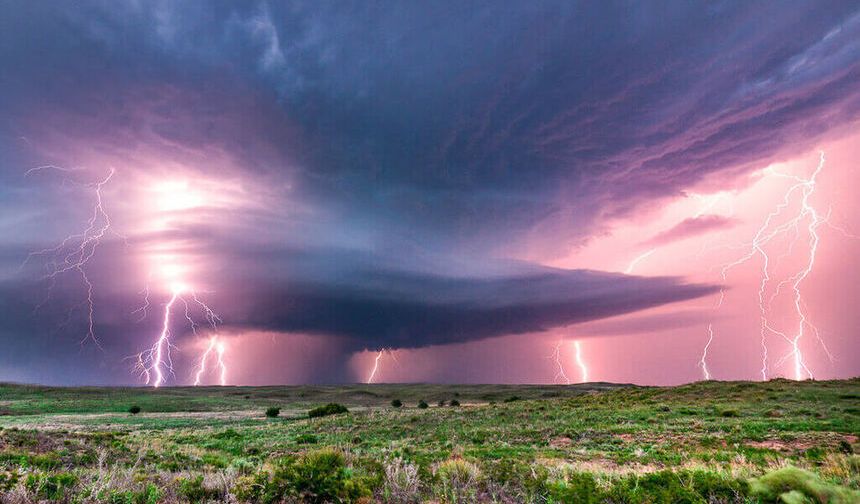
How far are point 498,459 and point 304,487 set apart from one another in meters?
9.40

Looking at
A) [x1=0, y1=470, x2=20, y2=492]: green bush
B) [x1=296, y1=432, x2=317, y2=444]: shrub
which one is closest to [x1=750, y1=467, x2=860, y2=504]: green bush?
[x1=0, y1=470, x2=20, y2=492]: green bush

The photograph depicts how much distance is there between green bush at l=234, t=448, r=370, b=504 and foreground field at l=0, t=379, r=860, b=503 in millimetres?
25

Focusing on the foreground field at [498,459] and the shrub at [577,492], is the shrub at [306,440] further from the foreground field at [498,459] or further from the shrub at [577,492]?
the shrub at [577,492]

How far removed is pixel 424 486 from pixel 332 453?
101 inches

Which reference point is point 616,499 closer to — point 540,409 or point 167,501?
point 167,501

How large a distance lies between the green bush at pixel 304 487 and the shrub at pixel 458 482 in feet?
4.80

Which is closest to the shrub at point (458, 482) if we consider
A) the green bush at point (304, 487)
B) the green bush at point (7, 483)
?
the green bush at point (304, 487)

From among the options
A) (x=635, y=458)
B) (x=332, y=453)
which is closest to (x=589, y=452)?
(x=635, y=458)

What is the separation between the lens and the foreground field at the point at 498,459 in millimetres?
7324

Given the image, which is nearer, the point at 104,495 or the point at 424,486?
the point at 104,495

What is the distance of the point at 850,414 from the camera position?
26375 millimetres

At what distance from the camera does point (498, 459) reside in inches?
603

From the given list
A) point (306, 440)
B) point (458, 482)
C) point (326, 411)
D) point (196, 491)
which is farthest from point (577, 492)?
point (326, 411)

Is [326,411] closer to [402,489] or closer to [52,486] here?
[52,486]
